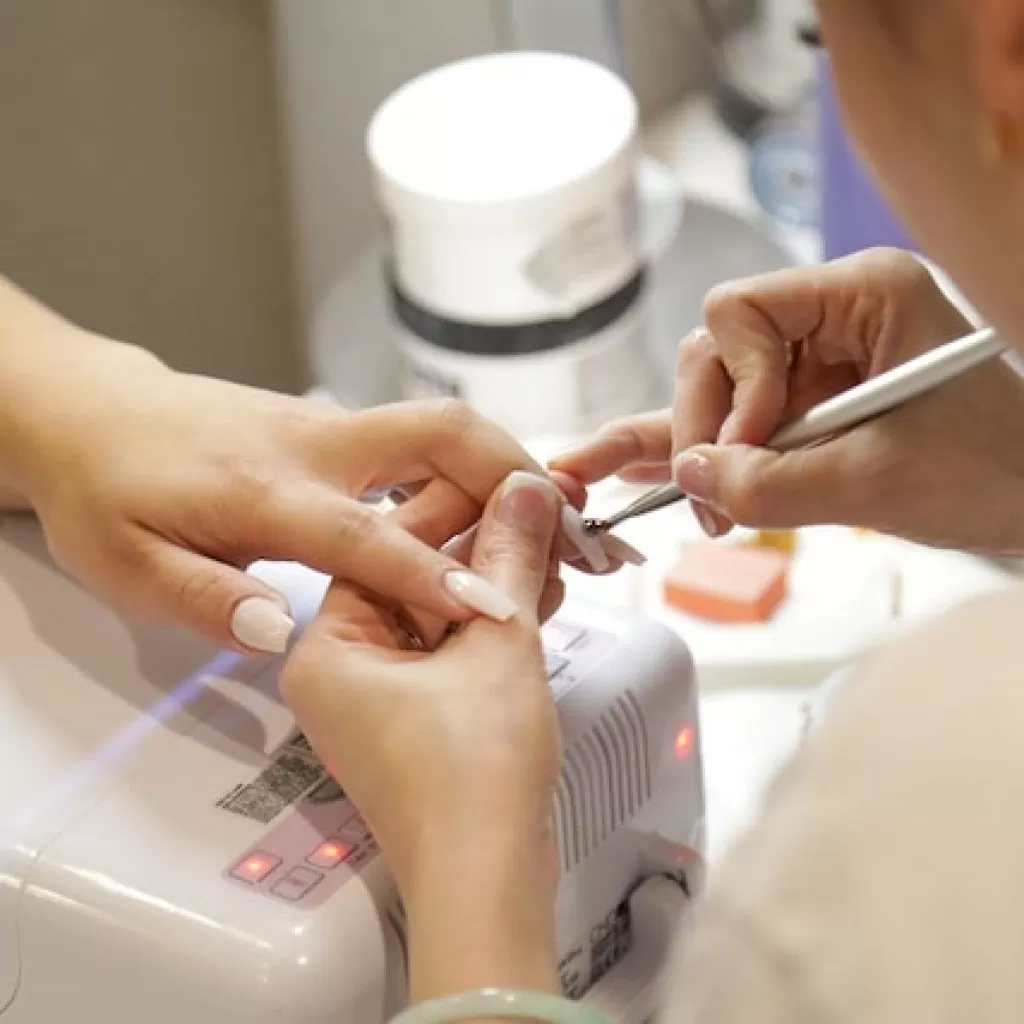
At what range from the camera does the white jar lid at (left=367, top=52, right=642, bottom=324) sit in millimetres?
917

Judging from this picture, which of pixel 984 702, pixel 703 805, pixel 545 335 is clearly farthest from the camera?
pixel 545 335

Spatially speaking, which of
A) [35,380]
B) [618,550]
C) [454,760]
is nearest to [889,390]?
[618,550]

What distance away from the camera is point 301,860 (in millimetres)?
521

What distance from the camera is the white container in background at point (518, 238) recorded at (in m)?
0.92

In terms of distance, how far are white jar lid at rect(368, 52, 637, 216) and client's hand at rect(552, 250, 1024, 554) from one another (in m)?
0.25

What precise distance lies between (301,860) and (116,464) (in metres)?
0.18

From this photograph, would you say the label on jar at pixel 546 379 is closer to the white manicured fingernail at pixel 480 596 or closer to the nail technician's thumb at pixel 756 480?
the nail technician's thumb at pixel 756 480

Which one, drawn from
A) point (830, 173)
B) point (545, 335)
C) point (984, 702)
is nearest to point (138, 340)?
point (545, 335)

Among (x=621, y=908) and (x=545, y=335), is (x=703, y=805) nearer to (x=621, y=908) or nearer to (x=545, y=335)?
(x=621, y=908)

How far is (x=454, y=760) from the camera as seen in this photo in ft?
1.61

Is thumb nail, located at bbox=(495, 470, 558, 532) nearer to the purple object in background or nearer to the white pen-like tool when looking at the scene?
the white pen-like tool

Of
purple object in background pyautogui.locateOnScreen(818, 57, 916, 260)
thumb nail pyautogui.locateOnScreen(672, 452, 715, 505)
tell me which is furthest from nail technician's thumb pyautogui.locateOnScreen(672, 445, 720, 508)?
purple object in background pyautogui.locateOnScreen(818, 57, 916, 260)

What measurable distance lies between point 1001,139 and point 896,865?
141 mm

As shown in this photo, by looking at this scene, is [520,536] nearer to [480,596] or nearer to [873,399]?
[480,596]
